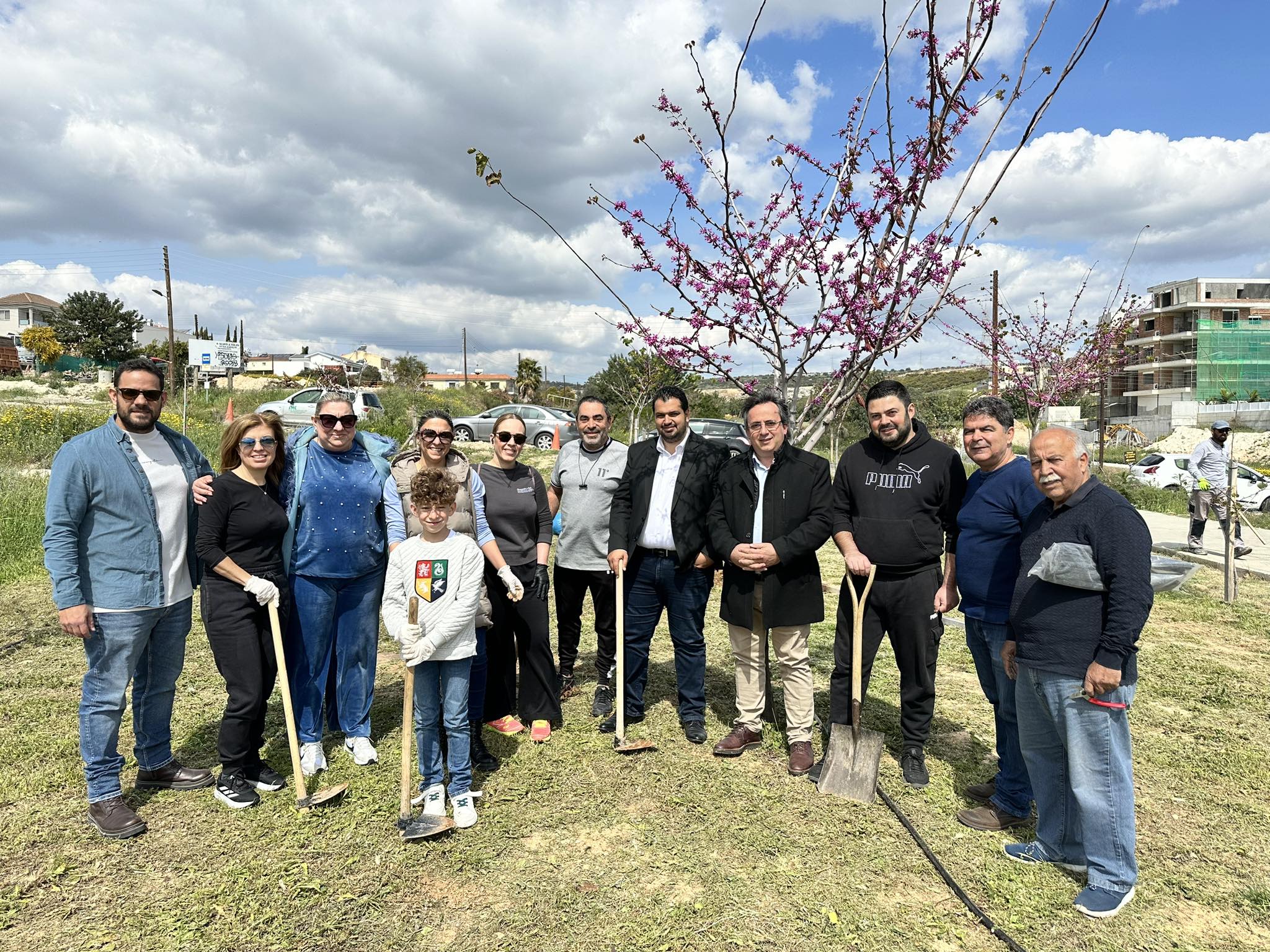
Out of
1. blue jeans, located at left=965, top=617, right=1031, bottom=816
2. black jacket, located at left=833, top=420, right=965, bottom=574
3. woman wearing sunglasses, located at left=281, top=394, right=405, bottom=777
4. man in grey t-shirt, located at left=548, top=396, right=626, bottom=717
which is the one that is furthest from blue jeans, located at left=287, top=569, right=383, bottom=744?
blue jeans, located at left=965, top=617, right=1031, bottom=816

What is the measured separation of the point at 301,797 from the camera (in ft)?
11.0

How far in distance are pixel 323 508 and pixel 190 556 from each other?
24.4 inches

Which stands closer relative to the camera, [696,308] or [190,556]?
[190,556]

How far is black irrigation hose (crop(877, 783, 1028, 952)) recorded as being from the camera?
8.30 ft

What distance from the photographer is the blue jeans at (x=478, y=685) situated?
379cm

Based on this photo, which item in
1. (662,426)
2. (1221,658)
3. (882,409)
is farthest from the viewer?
(1221,658)

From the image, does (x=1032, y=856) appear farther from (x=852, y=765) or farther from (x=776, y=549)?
(x=776, y=549)

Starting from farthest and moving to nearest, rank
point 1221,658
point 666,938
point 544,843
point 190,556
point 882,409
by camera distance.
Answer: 1. point 1221,658
2. point 882,409
3. point 190,556
4. point 544,843
5. point 666,938

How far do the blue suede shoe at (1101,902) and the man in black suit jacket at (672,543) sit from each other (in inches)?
76.3

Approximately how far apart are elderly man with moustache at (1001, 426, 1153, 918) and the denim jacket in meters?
3.56

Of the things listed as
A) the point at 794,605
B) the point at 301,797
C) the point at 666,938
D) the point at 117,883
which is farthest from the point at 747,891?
the point at 117,883

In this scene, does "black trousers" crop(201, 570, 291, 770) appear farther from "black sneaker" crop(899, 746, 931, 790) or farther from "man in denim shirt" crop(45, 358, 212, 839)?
"black sneaker" crop(899, 746, 931, 790)

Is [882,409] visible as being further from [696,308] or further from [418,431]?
[418,431]

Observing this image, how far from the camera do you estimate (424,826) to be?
3.16 metres
